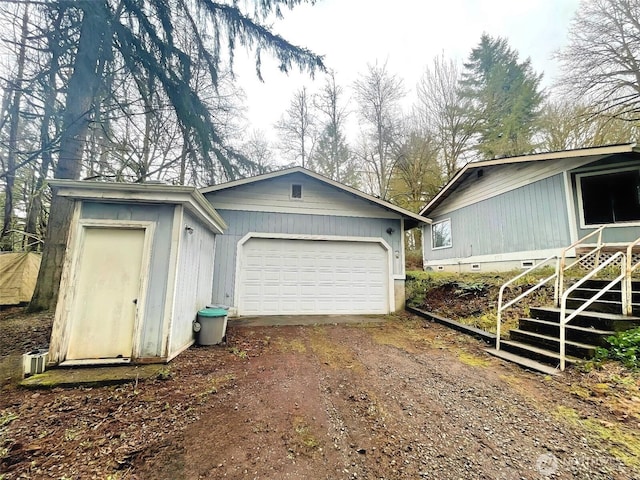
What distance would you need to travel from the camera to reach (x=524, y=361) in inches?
146

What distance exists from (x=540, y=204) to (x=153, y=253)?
9.89 meters

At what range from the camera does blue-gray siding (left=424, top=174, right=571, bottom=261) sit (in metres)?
7.19

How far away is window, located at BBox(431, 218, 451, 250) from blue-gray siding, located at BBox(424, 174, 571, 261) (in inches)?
15.3

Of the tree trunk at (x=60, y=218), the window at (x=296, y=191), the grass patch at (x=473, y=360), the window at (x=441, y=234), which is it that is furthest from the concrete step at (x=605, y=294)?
the tree trunk at (x=60, y=218)

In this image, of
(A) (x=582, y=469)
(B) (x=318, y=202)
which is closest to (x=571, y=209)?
(B) (x=318, y=202)

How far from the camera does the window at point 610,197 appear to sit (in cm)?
670

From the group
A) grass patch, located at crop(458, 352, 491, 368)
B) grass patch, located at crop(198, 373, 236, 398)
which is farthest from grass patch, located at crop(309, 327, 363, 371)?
grass patch, located at crop(458, 352, 491, 368)

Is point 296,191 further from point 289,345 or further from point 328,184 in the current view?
point 289,345

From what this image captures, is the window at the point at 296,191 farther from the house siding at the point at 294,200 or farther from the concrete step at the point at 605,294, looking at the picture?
the concrete step at the point at 605,294

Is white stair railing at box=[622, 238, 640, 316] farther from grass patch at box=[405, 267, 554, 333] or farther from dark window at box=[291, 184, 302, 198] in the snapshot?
dark window at box=[291, 184, 302, 198]

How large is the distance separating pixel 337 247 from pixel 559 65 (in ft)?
44.4

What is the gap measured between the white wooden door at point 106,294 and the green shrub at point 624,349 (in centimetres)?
631

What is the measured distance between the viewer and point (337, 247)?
754 cm

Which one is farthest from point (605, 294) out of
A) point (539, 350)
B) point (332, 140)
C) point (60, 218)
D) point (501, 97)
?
point (501, 97)
